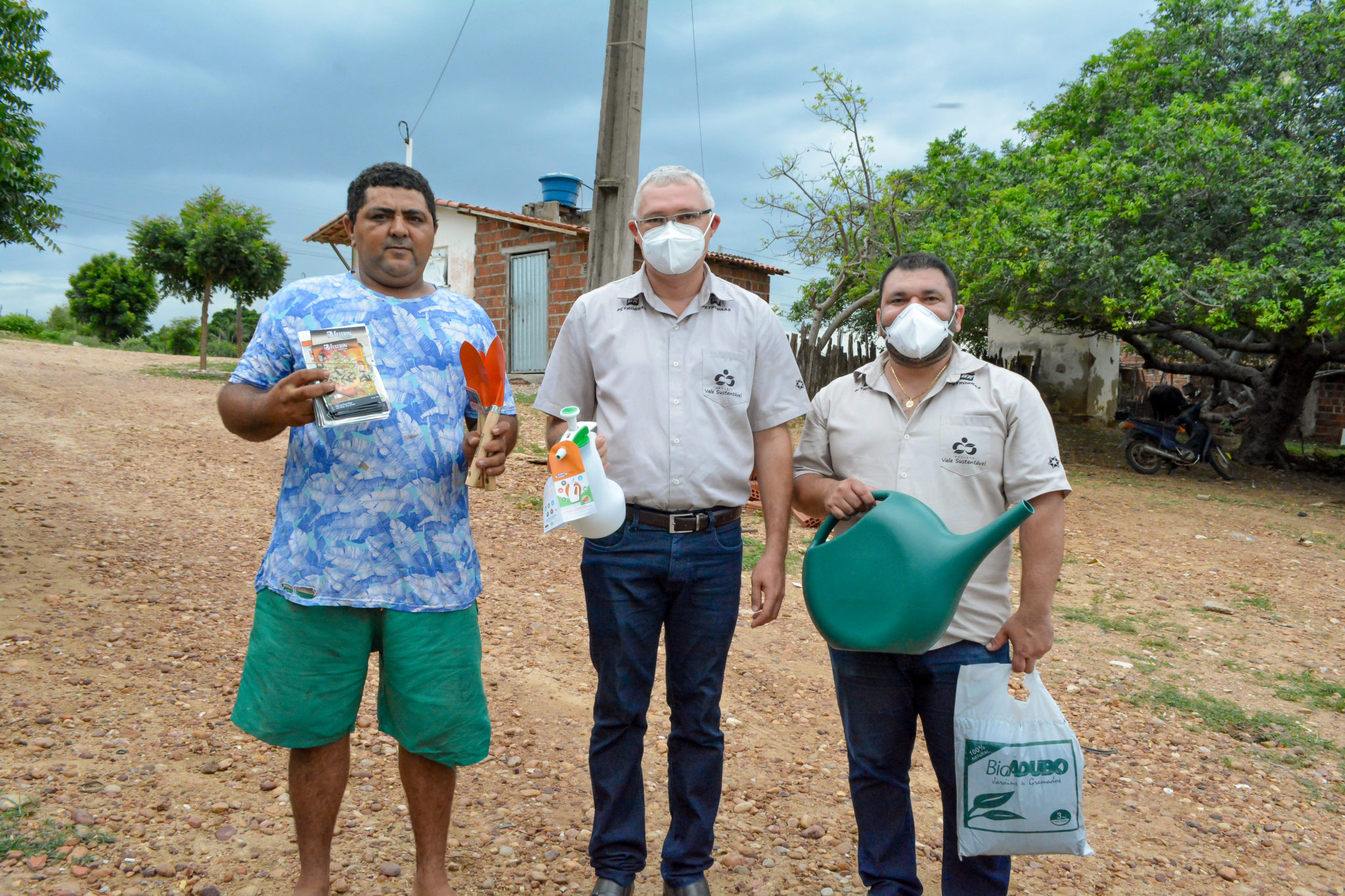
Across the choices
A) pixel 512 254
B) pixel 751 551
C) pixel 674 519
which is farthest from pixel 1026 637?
pixel 512 254

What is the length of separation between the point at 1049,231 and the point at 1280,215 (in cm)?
243

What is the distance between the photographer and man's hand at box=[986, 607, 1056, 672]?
6.72 feet

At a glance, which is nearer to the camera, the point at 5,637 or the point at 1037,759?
the point at 1037,759

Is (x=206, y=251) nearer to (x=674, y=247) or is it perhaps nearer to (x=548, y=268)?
(x=548, y=268)

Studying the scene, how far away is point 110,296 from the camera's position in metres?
31.4

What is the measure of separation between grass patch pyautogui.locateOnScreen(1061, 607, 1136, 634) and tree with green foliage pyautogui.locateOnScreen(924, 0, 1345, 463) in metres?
4.82

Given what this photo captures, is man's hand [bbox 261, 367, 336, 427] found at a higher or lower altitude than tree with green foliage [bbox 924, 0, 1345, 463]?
lower

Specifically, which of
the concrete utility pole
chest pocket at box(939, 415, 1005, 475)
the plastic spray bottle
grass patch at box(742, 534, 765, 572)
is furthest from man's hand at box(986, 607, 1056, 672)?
the concrete utility pole

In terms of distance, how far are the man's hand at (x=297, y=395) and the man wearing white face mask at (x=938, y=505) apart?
1.18 m

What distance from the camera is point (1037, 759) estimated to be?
194cm

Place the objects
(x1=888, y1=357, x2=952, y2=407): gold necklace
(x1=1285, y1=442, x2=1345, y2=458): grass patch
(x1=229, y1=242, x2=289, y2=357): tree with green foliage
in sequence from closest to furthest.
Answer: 1. (x1=888, y1=357, x2=952, y2=407): gold necklace
2. (x1=1285, y1=442, x2=1345, y2=458): grass patch
3. (x1=229, y1=242, x2=289, y2=357): tree with green foliage

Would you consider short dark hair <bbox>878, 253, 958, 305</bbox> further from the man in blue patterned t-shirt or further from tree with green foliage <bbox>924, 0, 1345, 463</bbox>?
tree with green foliage <bbox>924, 0, 1345, 463</bbox>

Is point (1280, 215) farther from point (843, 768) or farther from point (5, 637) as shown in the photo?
point (5, 637)

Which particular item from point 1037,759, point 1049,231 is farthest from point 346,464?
point 1049,231
